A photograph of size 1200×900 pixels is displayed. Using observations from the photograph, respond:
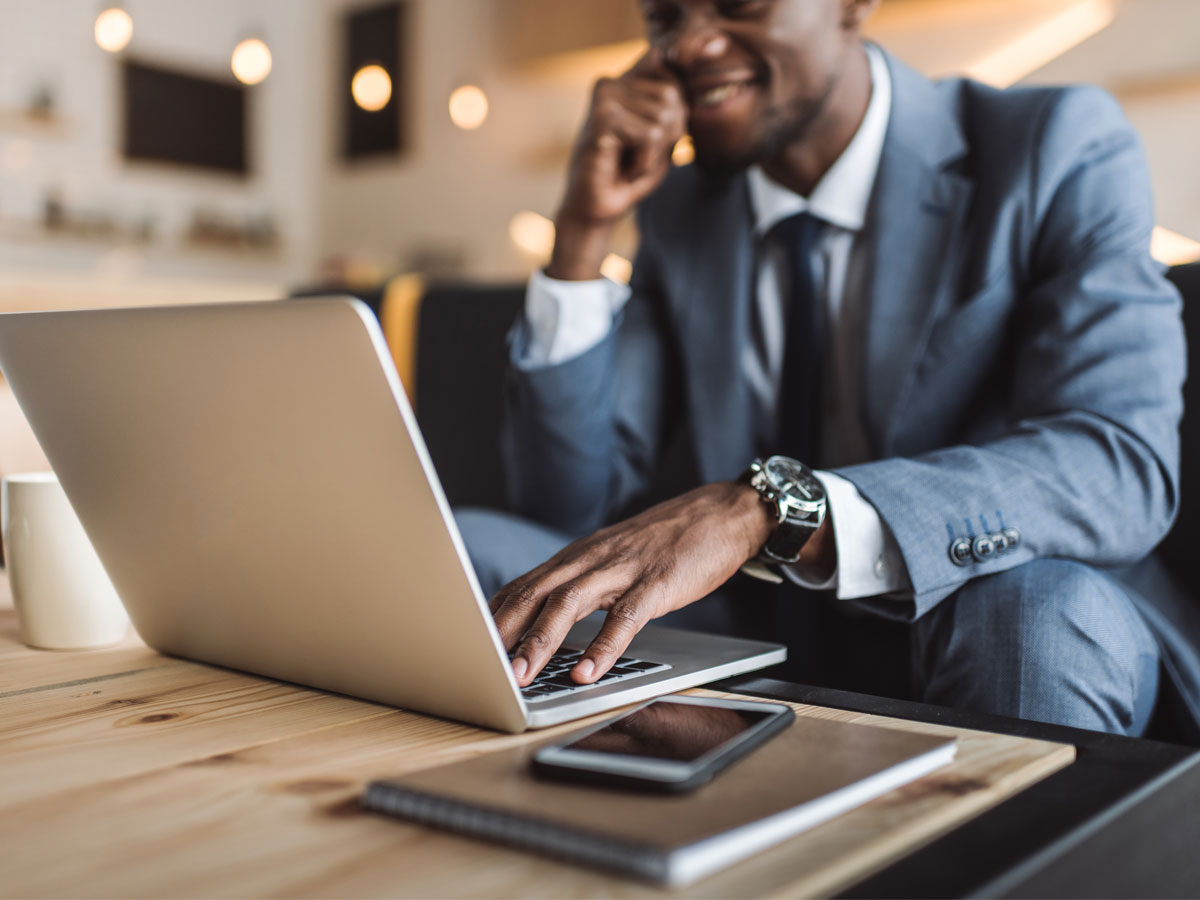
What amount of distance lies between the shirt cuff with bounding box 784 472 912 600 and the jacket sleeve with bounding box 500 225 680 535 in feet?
1.72

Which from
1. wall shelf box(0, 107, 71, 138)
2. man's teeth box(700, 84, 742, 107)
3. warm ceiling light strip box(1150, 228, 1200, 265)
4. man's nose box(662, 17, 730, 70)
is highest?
wall shelf box(0, 107, 71, 138)

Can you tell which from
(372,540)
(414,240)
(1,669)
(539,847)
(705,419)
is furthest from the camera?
(414,240)

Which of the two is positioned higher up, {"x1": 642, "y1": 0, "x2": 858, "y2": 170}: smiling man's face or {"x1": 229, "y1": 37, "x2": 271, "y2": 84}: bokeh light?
{"x1": 229, "y1": 37, "x2": 271, "y2": 84}: bokeh light

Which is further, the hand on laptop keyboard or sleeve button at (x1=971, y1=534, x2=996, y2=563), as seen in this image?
sleeve button at (x1=971, y1=534, x2=996, y2=563)

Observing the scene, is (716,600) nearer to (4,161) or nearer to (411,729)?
(411,729)

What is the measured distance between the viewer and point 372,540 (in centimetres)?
53

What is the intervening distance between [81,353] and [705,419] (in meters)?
0.83

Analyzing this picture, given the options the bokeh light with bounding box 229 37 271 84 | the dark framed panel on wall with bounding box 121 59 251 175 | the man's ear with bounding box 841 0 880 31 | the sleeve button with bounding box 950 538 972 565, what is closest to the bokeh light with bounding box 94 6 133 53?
the bokeh light with bounding box 229 37 271 84

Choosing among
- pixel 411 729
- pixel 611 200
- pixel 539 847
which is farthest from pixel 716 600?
pixel 539 847

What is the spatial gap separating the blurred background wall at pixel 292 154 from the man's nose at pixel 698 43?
6.63 ft

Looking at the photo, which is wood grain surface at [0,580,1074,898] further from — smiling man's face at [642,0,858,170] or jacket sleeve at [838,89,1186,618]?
smiling man's face at [642,0,858,170]

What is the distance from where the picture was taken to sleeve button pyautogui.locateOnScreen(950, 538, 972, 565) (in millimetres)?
845

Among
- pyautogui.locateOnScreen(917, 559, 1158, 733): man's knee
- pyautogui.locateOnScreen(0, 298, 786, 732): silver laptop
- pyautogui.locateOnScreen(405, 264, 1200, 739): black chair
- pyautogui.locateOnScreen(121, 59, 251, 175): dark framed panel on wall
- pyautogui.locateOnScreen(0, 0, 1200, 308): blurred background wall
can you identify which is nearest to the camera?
pyautogui.locateOnScreen(0, 298, 786, 732): silver laptop

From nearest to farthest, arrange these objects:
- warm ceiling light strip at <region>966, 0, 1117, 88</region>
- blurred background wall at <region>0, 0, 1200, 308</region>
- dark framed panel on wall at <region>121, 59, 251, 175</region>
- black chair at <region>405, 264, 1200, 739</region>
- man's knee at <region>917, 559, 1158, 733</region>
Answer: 1. man's knee at <region>917, 559, 1158, 733</region>
2. black chair at <region>405, 264, 1200, 739</region>
3. warm ceiling light strip at <region>966, 0, 1117, 88</region>
4. blurred background wall at <region>0, 0, 1200, 308</region>
5. dark framed panel on wall at <region>121, 59, 251, 175</region>
